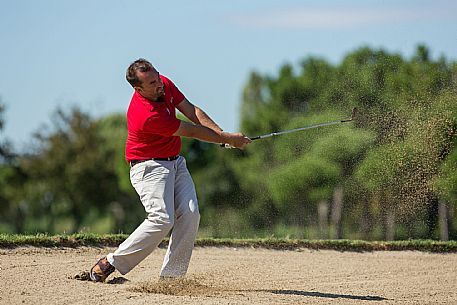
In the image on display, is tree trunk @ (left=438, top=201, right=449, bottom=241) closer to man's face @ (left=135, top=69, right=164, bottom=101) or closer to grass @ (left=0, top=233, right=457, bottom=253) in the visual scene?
grass @ (left=0, top=233, right=457, bottom=253)

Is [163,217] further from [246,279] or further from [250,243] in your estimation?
[250,243]

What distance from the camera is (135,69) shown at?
7.13 m

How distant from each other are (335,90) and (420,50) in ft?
8.61

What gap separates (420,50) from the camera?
17.5m

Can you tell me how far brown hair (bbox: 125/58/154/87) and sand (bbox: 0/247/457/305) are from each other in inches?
67.1

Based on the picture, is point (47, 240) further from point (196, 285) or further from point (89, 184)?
point (89, 184)

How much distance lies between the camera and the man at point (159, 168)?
705cm

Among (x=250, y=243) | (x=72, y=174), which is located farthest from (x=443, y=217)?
(x=72, y=174)

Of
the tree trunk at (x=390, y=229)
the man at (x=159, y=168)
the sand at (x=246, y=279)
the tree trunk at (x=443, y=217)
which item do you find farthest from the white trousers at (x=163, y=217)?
the tree trunk at (x=443, y=217)

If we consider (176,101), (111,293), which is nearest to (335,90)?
(176,101)

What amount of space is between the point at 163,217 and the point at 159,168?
1.40 ft

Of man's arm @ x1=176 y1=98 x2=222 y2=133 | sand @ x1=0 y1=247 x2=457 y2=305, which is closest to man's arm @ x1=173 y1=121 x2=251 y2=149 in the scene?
man's arm @ x1=176 y1=98 x2=222 y2=133

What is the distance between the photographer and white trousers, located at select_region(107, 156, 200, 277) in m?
7.18

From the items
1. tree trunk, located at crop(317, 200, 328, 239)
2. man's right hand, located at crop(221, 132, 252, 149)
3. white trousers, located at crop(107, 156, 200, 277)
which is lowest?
tree trunk, located at crop(317, 200, 328, 239)
